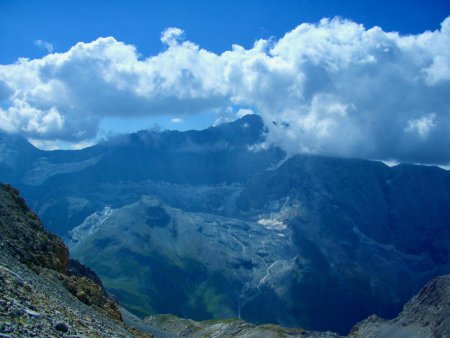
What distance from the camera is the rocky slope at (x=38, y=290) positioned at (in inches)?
1247

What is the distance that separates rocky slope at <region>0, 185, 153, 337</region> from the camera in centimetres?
3167

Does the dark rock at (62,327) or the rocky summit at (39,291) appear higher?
the rocky summit at (39,291)

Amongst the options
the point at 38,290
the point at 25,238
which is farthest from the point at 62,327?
the point at 25,238

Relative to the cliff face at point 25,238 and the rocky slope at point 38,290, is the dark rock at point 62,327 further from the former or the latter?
the cliff face at point 25,238

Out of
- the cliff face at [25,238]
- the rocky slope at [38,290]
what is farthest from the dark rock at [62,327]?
the cliff face at [25,238]

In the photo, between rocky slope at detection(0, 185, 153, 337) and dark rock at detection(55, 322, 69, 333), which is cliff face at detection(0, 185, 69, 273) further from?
dark rock at detection(55, 322, 69, 333)

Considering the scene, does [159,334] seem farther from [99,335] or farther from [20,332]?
[20,332]

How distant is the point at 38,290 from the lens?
4344 centimetres

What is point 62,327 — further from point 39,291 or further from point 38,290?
point 38,290

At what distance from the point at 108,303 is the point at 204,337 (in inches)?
4777

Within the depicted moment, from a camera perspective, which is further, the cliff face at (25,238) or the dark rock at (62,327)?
the cliff face at (25,238)

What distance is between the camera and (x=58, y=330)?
32.8m

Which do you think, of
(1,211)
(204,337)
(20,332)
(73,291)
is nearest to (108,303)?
(73,291)

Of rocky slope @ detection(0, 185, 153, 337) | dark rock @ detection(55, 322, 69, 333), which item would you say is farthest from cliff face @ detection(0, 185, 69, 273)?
dark rock @ detection(55, 322, 69, 333)
